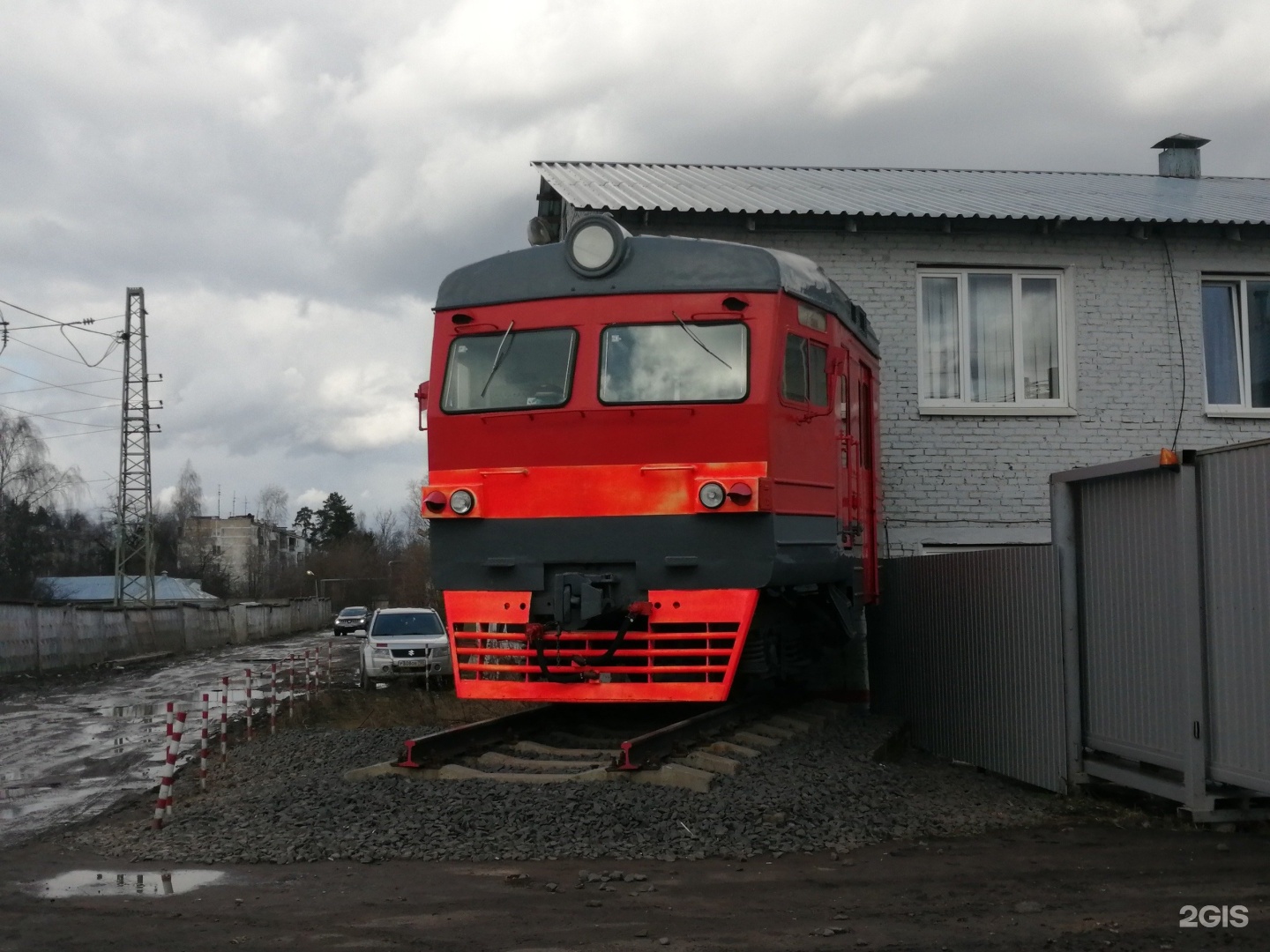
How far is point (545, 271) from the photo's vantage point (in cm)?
1038

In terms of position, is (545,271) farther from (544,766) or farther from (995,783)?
(995,783)

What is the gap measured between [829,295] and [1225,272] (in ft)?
24.5

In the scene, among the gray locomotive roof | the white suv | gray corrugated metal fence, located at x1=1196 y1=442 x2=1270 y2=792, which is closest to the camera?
gray corrugated metal fence, located at x1=1196 y1=442 x2=1270 y2=792

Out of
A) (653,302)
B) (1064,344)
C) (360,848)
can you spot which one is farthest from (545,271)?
(1064,344)

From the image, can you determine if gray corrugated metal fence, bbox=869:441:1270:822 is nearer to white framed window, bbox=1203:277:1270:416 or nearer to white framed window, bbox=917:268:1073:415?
white framed window, bbox=917:268:1073:415

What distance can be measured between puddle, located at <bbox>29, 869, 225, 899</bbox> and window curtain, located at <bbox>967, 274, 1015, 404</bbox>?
434 inches

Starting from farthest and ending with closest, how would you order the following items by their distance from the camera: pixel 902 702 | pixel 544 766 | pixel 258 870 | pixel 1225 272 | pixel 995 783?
pixel 1225 272 → pixel 902 702 → pixel 995 783 → pixel 544 766 → pixel 258 870

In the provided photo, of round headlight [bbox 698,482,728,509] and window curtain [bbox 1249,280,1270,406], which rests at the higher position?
window curtain [bbox 1249,280,1270,406]

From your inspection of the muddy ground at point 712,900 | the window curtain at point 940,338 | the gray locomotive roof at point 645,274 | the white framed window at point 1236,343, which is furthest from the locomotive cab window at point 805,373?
the white framed window at point 1236,343

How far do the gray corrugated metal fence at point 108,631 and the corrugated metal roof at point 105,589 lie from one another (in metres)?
20.5

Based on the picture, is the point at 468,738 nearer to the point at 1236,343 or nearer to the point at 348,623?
the point at 1236,343

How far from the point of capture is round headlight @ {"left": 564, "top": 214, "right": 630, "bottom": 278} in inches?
400

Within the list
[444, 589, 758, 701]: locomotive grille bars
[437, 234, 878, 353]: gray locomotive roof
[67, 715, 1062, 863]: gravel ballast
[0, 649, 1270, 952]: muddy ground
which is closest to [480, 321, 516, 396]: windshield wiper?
[437, 234, 878, 353]: gray locomotive roof

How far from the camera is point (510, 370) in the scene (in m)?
10.3
